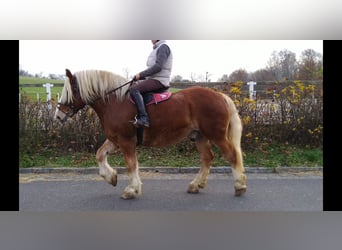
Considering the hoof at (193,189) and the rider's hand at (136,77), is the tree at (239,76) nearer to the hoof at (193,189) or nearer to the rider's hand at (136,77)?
the rider's hand at (136,77)

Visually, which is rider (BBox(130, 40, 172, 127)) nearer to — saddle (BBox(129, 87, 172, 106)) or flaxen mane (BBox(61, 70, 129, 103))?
saddle (BBox(129, 87, 172, 106))

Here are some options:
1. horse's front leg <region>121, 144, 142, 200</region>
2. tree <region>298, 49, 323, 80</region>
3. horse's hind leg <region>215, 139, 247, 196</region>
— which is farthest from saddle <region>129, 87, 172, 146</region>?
tree <region>298, 49, 323, 80</region>

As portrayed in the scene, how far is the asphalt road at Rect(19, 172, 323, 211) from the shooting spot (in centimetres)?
364

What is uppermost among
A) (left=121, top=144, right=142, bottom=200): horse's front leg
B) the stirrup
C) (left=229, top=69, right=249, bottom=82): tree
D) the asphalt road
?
(left=229, top=69, right=249, bottom=82): tree

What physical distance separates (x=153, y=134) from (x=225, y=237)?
1469mm

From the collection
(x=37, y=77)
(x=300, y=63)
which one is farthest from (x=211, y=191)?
(x=37, y=77)

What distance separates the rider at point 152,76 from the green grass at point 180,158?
1.38 metres

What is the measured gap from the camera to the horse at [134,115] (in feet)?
12.0

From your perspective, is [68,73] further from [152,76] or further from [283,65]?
[283,65]

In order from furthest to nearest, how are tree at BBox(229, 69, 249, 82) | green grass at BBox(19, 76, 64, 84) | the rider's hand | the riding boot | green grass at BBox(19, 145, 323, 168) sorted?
green grass at BBox(19, 145, 323, 168), tree at BBox(229, 69, 249, 82), green grass at BBox(19, 76, 64, 84), the rider's hand, the riding boot

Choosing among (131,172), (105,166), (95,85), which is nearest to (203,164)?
(131,172)

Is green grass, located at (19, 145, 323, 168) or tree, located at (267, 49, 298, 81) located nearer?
tree, located at (267, 49, 298, 81)

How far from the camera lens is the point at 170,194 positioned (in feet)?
12.9

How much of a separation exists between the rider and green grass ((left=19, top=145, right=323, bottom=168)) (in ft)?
4.54
